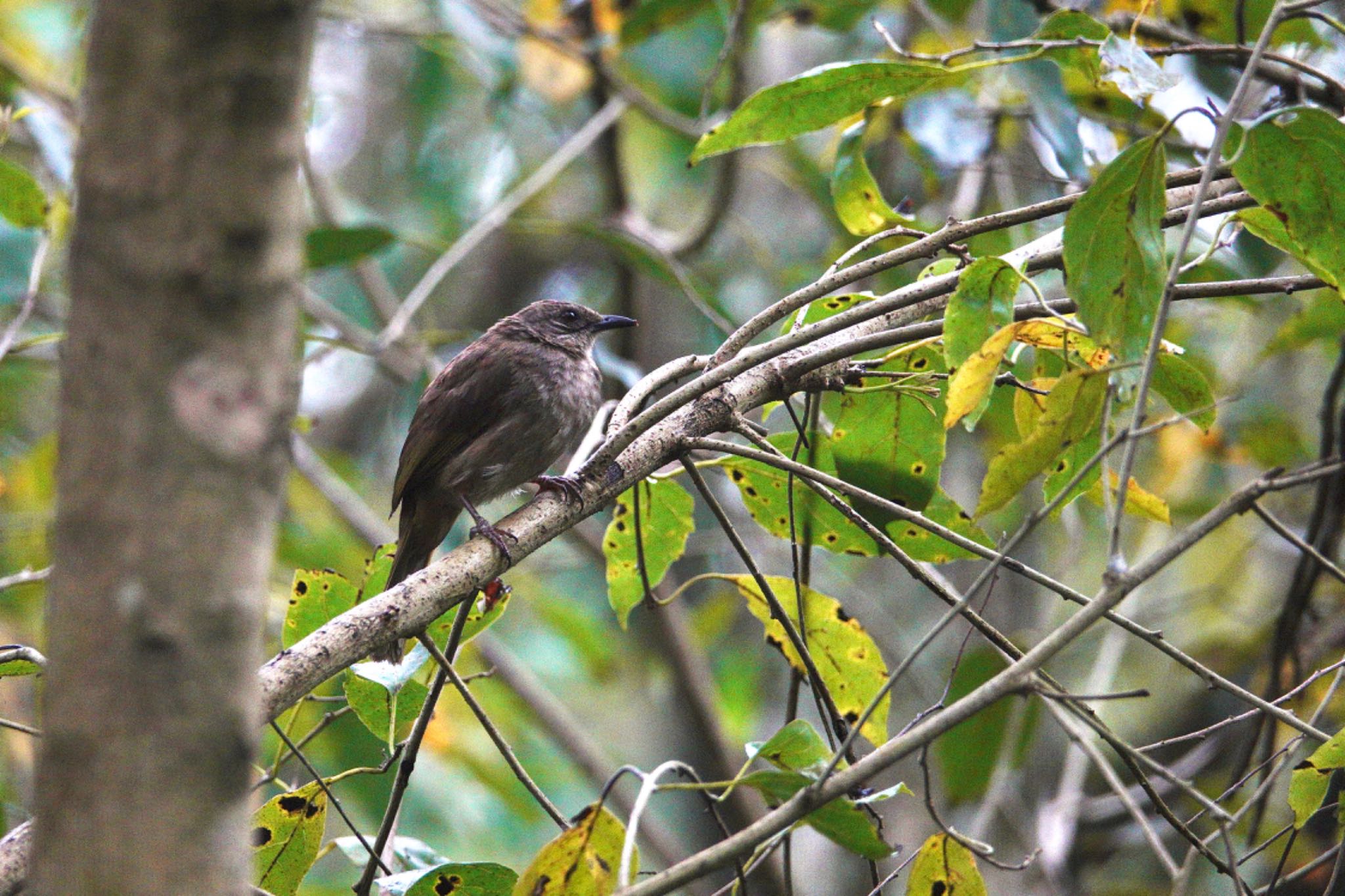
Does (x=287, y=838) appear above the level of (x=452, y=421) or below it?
below

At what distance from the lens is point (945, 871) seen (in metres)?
2.11

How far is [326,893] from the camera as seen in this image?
5.00 meters

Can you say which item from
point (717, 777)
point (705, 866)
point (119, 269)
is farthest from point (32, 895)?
point (717, 777)

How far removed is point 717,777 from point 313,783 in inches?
177

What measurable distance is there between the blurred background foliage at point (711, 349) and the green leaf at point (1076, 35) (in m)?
0.11

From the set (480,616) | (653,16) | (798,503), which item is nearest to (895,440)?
(798,503)

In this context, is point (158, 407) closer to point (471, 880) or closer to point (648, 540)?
point (471, 880)

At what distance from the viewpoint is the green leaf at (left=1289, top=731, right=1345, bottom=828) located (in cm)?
210

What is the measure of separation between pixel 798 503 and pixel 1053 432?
942 mm

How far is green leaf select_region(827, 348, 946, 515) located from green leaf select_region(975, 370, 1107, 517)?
0.58m

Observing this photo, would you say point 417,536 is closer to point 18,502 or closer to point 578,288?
point 18,502

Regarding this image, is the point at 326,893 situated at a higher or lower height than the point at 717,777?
higher

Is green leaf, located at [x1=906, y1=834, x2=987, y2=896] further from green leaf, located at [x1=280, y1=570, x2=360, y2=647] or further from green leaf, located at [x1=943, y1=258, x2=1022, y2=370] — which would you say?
green leaf, located at [x1=280, y1=570, x2=360, y2=647]

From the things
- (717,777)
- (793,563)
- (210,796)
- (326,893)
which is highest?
(210,796)
